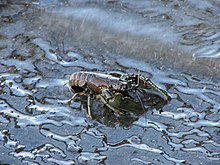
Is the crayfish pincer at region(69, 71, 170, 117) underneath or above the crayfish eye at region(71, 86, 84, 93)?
above

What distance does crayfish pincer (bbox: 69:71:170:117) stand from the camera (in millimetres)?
5777

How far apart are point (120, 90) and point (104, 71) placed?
70cm

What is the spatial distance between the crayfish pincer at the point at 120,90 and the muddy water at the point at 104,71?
0.37 feet

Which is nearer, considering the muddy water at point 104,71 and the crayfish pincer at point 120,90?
the muddy water at point 104,71

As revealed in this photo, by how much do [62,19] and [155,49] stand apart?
1640 mm

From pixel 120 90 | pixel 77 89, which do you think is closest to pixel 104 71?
pixel 77 89

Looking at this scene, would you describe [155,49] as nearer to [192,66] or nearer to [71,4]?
[192,66]

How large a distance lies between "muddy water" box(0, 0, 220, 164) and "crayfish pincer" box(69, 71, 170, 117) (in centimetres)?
A: 11

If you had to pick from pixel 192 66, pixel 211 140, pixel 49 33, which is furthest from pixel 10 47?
pixel 211 140

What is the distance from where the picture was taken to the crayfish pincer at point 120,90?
19.0 ft

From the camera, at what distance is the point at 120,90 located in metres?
5.89

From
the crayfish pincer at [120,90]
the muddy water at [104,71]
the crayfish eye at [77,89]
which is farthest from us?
the crayfish eye at [77,89]

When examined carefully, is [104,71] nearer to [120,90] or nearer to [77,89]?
[77,89]

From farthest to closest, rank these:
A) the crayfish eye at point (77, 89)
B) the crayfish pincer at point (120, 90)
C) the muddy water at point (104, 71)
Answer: the crayfish eye at point (77, 89), the crayfish pincer at point (120, 90), the muddy water at point (104, 71)
